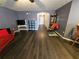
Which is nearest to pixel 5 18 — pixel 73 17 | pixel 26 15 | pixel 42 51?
pixel 26 15

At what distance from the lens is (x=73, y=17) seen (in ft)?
13.8

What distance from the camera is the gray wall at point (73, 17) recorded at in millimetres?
3850

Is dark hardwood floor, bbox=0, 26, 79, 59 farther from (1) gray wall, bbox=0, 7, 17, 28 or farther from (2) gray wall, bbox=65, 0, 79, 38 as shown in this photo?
(1) gray wall, bbox=0, 7, 17, 28

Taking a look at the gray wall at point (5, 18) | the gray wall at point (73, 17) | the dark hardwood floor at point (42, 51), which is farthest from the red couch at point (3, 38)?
the gray wall at point (73, 17)

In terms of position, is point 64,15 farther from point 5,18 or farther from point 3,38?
point 5,18

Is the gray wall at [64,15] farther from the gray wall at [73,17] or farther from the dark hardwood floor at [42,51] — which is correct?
the dark hardwood floor at [42,51]

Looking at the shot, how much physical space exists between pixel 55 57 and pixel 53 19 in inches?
245

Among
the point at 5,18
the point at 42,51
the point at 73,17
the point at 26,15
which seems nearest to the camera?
the point at 42,51

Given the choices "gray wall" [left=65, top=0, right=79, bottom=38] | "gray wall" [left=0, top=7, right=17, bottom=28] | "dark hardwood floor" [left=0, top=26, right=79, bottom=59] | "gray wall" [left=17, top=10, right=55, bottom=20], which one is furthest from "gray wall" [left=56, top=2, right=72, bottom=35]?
"gray wall" [left=0, top=7, right=17, bottom=28]

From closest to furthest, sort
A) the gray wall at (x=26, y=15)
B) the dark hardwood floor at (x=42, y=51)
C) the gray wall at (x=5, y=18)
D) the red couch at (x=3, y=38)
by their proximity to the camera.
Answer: the dark hardwood floor at (x=42, y=51), the red couch at (x=3, y=38), the gray wall at (x=5, y=18), the gray wall at (x=26, y=15)

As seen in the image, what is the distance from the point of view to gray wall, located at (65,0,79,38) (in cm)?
385

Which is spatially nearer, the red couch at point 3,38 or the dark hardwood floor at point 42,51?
the dark hardwood floor at point 42,51

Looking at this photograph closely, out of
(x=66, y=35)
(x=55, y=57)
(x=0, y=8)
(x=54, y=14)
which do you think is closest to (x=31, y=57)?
(x=55, y=57)

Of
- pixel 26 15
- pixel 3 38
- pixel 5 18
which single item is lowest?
pixel 3 38
